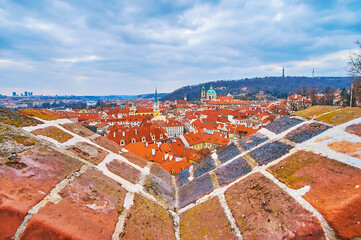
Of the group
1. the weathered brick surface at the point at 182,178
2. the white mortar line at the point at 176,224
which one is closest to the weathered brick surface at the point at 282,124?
the weathered brick surface at the point at 182,178

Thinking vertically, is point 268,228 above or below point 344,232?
below

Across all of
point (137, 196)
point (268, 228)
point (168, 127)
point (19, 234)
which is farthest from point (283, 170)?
Answer: point (168, 127)

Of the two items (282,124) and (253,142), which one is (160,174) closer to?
(253,142)

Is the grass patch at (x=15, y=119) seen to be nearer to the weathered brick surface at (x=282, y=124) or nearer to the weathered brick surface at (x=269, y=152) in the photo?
the weathered brick surface at (x=269, y=152)

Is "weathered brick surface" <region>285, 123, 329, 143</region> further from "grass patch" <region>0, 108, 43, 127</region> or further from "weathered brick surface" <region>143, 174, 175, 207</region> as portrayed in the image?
"grass patch" <region>0, 108, 43, 127</region>

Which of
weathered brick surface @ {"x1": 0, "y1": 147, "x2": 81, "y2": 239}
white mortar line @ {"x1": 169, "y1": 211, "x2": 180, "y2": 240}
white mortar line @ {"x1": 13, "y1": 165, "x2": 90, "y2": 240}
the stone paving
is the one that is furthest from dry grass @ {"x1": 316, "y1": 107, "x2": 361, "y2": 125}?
weathered brick surface @ {"x1": 0, "y1": 147, "x2": 81, "y2": 239}

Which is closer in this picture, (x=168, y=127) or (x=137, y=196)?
(x=137, y=196)

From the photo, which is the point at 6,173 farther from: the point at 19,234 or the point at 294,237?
the point at 294,237

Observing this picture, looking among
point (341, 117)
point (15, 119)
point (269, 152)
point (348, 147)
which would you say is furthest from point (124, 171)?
point (341, 117)
